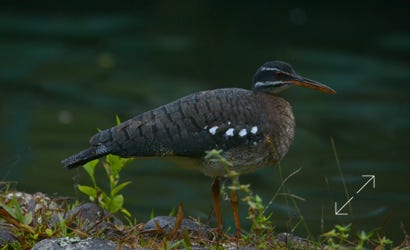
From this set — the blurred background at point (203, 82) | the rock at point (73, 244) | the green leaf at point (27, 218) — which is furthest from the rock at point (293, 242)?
the blurred background at point (203, 82)

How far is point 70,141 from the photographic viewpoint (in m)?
11.8

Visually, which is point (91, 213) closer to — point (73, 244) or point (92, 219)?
point (92, 219)

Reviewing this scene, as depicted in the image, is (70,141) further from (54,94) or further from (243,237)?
(243,237)

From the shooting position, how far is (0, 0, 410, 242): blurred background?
34.7ft

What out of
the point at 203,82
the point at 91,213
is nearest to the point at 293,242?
the point at 91,213

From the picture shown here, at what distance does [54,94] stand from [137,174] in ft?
9.74

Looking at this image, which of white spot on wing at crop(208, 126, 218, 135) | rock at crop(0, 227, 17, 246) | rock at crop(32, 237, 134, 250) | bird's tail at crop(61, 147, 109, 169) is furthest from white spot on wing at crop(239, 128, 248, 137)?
rock at crop(0, 227, 17, 246)

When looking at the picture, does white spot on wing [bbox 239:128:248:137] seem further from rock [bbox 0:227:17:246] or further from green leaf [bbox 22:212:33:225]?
rock [bbox 0:227:17:246]

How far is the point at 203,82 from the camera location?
13602 millimetres

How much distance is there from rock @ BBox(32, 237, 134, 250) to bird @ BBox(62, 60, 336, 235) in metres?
0.78

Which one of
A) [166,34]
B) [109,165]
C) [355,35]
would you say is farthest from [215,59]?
[109,165]

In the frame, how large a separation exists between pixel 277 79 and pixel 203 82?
22.4ft

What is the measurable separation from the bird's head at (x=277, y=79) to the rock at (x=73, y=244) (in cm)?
188

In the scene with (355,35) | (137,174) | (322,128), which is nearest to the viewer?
(137,174)
